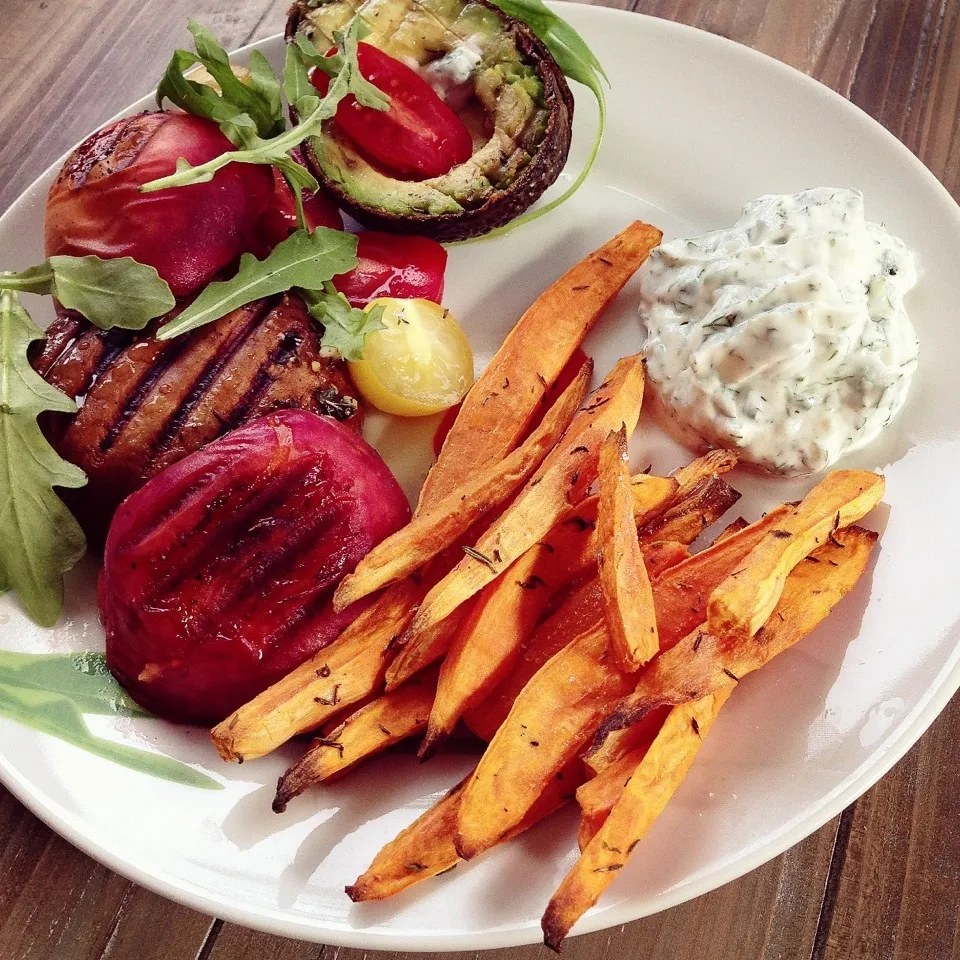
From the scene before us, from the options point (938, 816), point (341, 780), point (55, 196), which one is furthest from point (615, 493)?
point (55, 196)

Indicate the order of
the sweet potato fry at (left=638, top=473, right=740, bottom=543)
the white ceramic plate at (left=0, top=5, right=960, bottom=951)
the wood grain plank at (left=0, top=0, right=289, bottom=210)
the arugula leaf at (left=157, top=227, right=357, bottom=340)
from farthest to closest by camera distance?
the wood grain plank at (left=0, top=0, right=289, bottom=210) → the arugula leaf at (left=157, top=227, right=357, bottom=340) → the sweet potato fry at (left=638, top=473, right=740, bottom=543) → the white ceramic plate at (left=0, top=5, right=960, bottom=951)

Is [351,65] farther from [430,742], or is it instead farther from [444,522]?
[430,742]

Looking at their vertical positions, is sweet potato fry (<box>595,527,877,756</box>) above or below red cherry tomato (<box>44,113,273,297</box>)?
below

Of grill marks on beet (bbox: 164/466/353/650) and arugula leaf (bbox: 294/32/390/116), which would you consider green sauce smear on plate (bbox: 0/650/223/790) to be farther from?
arugula leaf (bbox: 294/32/390/116)

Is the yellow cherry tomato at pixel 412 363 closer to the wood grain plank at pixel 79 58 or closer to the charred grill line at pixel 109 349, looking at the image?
the charred grill line at pixel 109 349

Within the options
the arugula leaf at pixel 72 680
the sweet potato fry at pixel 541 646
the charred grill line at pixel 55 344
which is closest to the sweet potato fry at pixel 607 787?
the sweet potato fry at pixel 541 646

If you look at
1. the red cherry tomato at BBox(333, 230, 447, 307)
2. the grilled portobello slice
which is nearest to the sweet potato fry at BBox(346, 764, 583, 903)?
the grilled portobello slice
